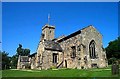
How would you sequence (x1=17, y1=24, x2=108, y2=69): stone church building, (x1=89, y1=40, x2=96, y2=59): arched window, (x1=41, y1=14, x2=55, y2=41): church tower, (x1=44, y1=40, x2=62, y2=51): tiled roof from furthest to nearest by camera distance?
1. (x1=41, y1=14, x2=55, y2=41): church tower
2. (x1=44, y1=40, x2=62, y2=51): tiled roof
3. (x1=89, y1=40, x2=96, y2=59): arched window
4. (x1=17, y1=24, x2=108, y2=69): stone church building

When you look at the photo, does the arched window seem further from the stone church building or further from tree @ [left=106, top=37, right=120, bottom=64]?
tree @ [left=106, top=37, right=120, bottom=64]

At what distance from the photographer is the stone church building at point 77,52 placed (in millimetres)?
39312

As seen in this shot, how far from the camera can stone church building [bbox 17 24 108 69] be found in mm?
39312

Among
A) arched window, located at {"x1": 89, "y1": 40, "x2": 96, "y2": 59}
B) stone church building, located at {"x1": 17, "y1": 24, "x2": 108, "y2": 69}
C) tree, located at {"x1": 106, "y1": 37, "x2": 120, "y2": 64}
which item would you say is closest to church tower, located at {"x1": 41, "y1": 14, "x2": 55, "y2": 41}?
stone church building, located at {"x1": 17, "y1": 24, "x2": 108, "y2": 69}

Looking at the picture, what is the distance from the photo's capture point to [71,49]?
41875 mm

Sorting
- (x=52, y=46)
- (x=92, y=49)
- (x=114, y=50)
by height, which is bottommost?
(x=92, y=49)

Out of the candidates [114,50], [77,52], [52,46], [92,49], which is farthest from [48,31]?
[114,50]

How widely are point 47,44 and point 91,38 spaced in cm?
954

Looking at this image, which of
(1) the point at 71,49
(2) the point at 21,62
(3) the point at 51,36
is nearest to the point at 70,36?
(1) the point at 71,49

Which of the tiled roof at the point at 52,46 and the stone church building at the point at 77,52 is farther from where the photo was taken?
the tiled roof at the point at 52,46

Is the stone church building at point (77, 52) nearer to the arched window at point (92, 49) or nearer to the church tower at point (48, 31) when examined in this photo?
the arched window at point (92, 49)

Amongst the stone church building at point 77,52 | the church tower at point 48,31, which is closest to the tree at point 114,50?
the church tower at point 48,31

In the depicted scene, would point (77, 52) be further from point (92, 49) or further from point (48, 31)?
point (48, 31)

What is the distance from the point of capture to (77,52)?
39.5 meters
